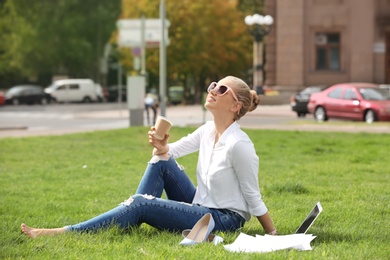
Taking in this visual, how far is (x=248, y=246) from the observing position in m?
6.43

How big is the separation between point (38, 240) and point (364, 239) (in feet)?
7.50

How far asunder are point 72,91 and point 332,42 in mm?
25982

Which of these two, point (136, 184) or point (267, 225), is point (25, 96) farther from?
point (267, 225)

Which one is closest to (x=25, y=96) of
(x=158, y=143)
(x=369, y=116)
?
(x=369, y=116)

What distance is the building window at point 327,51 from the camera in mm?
53562

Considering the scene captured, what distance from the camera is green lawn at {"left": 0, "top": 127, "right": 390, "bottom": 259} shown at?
648 cm

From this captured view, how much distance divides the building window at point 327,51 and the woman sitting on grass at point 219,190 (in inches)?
1847

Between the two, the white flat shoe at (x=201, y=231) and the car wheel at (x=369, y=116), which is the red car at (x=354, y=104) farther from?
the white flat shoe at (x=201, y=231)

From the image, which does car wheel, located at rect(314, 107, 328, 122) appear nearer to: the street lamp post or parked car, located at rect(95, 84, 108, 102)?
the street lamp post

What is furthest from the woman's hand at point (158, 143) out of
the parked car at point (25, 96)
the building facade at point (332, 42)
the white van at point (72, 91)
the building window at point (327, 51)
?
the white van at point (72, 91)

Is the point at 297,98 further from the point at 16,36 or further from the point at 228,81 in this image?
the point at 16,36

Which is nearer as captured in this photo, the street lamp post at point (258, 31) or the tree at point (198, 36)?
the street lamp post at point (258, 31)

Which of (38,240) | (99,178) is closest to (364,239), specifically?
(38,240)

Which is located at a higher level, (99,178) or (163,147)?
(163,147)
